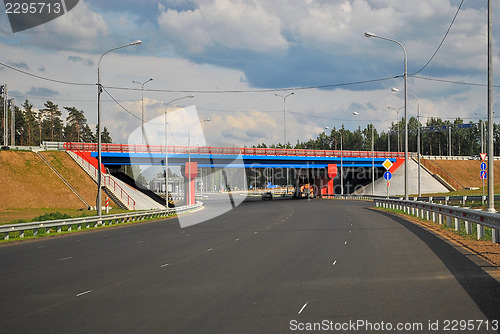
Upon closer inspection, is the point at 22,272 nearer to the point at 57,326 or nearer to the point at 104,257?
the point at 104,257

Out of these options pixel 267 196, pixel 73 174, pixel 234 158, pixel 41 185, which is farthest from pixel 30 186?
pixel 267 196

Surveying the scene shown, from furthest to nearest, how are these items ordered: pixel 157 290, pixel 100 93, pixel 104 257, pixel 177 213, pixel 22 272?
pixel 177 213
pixel 100 93
pixel 104 257
pixel 22 272
pixel 157 290

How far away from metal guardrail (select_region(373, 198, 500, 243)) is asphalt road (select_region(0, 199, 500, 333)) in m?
1.50

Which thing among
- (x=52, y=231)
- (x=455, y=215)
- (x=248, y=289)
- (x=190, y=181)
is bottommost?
(x=52, y=231)

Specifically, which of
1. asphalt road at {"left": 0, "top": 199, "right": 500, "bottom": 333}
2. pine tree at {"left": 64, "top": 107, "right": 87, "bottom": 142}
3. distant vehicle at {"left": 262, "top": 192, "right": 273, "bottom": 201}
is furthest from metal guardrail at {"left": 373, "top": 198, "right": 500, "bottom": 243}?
pine tree at {"left": 64, "top": 107, "right": 87, "bottom": 142}

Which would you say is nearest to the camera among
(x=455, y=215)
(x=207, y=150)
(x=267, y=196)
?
(x=455, y=215)

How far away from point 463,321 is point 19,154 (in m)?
57.8

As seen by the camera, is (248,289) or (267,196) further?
(267,196)

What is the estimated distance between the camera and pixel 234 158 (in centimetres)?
7775

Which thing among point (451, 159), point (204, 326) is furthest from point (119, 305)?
point (451, 159)

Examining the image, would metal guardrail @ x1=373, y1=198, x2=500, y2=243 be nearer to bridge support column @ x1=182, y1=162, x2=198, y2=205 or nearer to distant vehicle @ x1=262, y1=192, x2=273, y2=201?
bridge support column @ x1=182, y1=162, x2=198, y2=205

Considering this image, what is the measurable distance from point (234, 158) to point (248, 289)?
67633mm

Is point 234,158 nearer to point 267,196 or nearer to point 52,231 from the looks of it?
point 267,196

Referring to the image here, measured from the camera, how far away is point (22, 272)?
13453 millimetres
